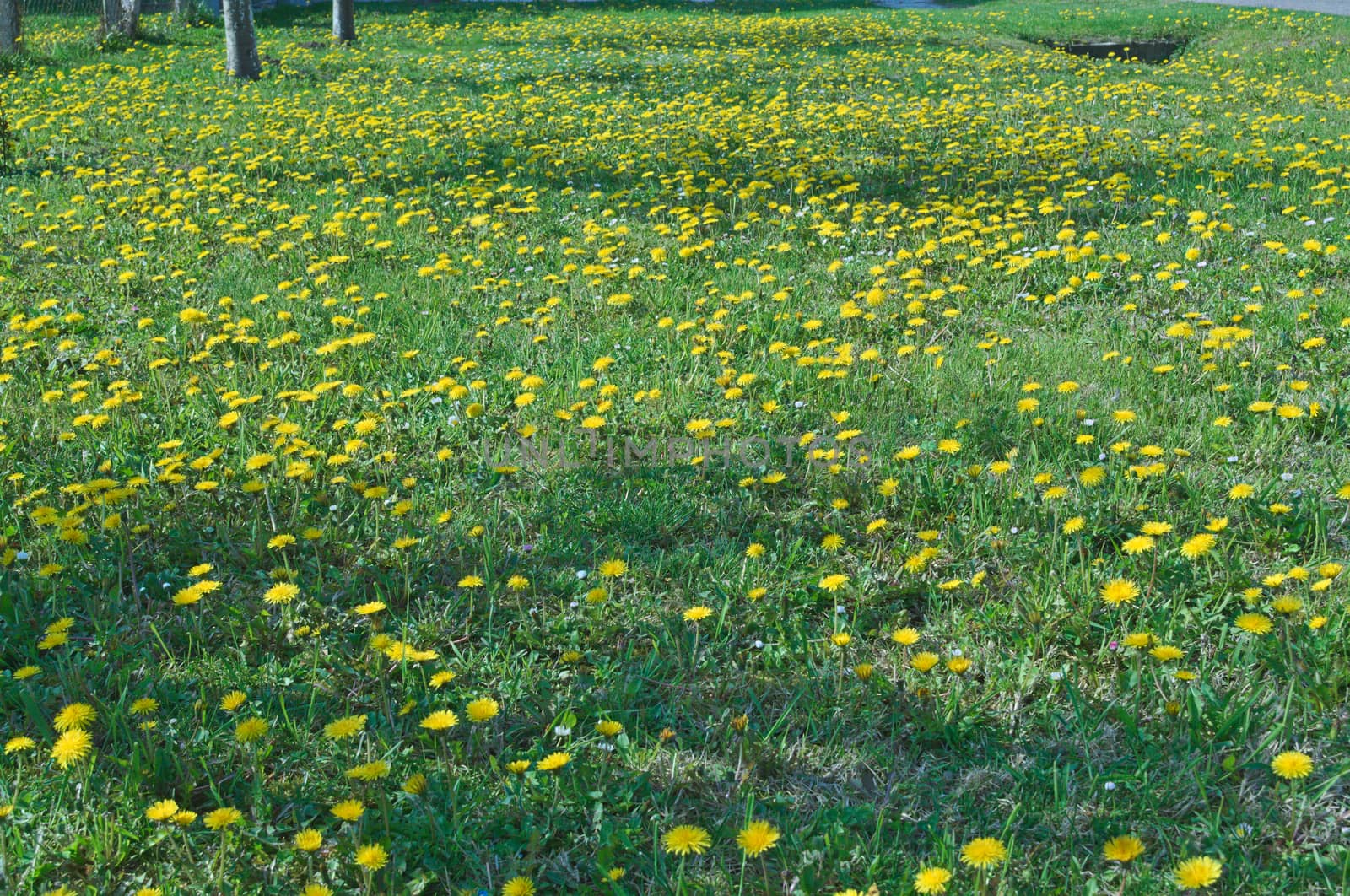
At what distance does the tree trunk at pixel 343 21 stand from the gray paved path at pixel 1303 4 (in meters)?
16.0

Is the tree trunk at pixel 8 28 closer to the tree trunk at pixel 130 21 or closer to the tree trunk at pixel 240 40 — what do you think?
the tree trunk at pixel 130 21

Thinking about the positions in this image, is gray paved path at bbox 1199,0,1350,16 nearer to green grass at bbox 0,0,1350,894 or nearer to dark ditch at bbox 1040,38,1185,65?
dark ditch at bbox 1040,38,1185,65

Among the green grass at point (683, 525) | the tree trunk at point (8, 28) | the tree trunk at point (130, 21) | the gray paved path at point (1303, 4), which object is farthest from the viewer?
the gray paved path at point (1303, 4)

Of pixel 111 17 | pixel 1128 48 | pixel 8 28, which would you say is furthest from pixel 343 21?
pixel 1128 48

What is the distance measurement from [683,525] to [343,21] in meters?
16.2

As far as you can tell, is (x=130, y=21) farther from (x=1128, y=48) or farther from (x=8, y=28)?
(x=1128, y=48)

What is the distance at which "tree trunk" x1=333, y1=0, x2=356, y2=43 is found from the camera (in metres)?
17.2

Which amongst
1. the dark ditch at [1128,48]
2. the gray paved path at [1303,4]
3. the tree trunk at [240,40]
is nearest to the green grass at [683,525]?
the tree trunk at [240,40]

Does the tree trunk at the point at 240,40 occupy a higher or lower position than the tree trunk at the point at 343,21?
lower

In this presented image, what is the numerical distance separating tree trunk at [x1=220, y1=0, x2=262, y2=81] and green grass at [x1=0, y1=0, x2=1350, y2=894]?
20.5 feet

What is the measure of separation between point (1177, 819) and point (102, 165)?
841cm

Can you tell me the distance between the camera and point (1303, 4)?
20.9m

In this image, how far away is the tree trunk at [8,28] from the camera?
580 inches

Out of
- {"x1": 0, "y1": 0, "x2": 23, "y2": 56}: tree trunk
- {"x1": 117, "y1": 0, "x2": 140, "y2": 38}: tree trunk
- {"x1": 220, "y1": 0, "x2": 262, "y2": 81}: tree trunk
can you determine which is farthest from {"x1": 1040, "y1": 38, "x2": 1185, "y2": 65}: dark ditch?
{"x1": 0, "y1": 0, "x2": 23, "y2": 56}: tree trunk
